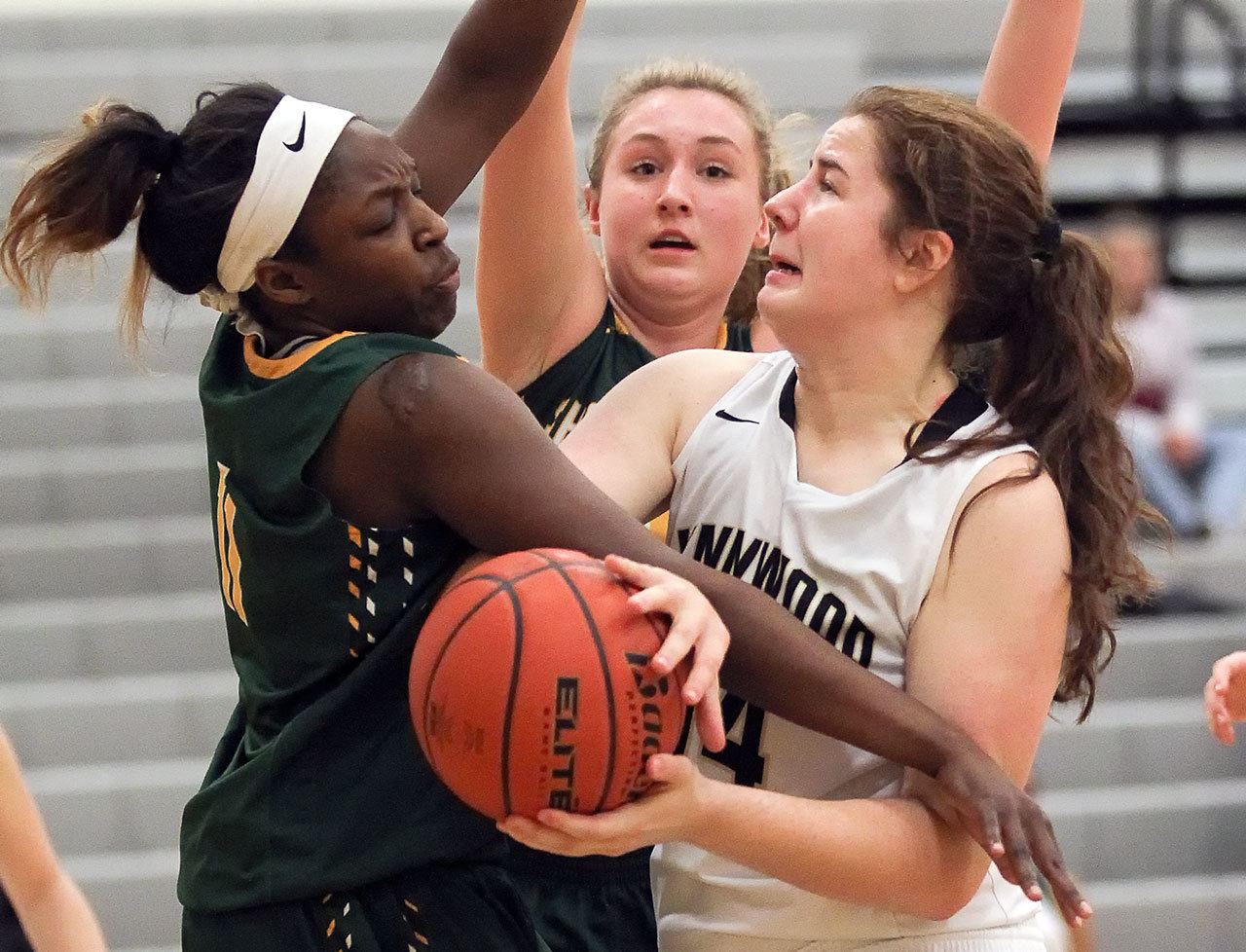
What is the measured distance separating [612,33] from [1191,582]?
3.00 m

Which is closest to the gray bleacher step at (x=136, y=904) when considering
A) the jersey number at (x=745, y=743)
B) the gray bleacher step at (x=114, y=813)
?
the gray bleacher step at (x=114, y=813)

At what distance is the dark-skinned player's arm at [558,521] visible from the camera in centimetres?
210

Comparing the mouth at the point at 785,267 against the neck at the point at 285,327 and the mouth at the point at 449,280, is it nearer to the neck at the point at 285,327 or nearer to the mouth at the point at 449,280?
the mouth at the point at 449,280

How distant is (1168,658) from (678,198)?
367cm

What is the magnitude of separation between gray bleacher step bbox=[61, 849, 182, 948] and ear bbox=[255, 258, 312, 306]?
3.29 meters

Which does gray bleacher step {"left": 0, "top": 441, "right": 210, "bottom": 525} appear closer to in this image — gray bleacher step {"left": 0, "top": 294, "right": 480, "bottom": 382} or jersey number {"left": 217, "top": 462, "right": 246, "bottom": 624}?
gray bleacher step {"left": 0, "top": 294, "right": 480, "bottom": 382}

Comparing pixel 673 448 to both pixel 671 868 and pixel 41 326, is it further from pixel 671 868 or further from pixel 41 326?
pixel 41 326

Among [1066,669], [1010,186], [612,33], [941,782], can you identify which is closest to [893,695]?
[941,782]

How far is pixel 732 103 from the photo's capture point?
325cm

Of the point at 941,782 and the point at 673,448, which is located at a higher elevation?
the point at 673,448

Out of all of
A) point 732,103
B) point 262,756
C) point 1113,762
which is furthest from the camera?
point 1113,762

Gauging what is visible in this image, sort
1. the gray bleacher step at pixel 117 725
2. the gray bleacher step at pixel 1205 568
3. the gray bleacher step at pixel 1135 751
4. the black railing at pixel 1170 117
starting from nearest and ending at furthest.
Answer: the gray bleacher step at pixel 117 725, the gray bleacher step at pixel 1135 751, the gray bleacher step at pixel 1205 568, the black railing at pixel 1170 117

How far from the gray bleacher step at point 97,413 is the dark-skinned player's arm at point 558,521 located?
4.42 metres

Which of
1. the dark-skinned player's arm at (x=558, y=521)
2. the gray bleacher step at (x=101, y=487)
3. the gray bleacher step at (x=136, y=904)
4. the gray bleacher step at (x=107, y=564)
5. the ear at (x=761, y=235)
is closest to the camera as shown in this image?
the dark-skinned player's arm at (x=558, y=521)
